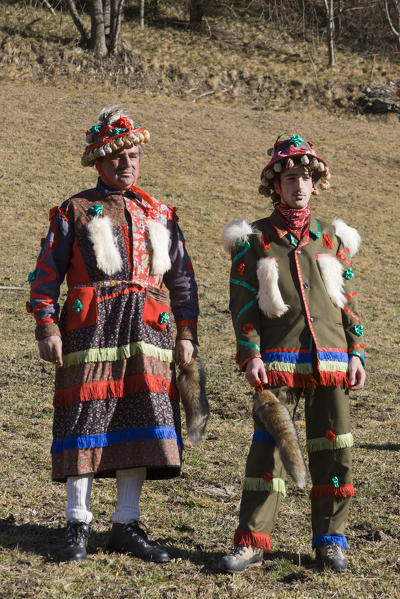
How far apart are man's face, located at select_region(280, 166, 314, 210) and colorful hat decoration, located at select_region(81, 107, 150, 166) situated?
717 mm

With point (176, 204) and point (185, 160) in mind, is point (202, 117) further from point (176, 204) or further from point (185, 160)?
point (176, 204)

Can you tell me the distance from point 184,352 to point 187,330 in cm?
11

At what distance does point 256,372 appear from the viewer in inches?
138

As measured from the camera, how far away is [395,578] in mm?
3562

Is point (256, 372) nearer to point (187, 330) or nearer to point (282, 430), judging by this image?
point (282, 430)

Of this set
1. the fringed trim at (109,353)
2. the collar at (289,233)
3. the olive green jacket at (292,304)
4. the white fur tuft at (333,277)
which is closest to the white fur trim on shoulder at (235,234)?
the olive green jacket at (292,304)

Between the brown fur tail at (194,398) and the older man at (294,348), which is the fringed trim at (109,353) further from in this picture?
the older man at (294,348)

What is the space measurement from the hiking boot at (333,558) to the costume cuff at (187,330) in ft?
3.67

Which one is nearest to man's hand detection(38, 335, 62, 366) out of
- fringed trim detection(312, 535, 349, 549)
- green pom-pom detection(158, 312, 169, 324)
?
green pom-pom detection(158, 312, 169, 324)

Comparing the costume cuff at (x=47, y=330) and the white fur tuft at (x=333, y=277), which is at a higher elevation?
the white fur tuft at (x=333, y=277)

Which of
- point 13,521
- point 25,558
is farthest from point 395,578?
point 13,521

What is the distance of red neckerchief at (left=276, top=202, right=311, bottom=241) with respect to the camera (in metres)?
3.74

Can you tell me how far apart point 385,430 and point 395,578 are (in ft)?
9.78

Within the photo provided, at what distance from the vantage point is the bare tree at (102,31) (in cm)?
2831
